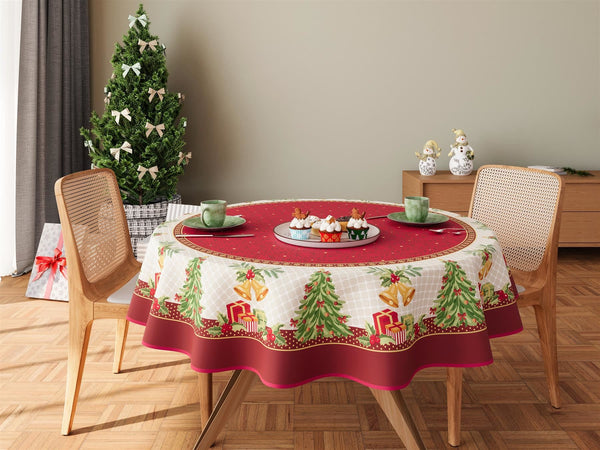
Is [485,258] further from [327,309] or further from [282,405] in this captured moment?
[282,405]

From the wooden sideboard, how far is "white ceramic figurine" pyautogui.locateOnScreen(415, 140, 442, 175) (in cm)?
15

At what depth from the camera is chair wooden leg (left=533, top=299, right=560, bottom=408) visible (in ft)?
6.70

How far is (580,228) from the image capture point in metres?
4.09

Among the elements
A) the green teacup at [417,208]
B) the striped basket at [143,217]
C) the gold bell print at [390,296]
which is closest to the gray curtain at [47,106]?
the striped basket at [143,217]

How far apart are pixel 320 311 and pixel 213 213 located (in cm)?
59

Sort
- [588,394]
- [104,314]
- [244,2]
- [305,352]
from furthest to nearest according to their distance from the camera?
[244,2] → [588,394] → [104,314] → [305,352]

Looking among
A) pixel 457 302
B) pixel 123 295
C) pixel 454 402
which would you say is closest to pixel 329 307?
pixel 457 302

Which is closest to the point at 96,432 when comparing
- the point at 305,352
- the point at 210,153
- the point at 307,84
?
the point at 305,352

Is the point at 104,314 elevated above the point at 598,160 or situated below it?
below

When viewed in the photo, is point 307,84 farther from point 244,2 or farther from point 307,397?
point 307,397

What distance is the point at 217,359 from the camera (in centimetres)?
140

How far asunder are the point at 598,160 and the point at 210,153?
125 inches

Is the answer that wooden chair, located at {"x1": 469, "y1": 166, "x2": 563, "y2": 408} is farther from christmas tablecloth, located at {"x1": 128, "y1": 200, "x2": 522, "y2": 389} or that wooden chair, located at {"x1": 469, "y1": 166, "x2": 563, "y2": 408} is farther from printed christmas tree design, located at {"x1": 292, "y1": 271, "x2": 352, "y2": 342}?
printed christmas tree design, located at {"x1": 292, "y1": 271, "x2": 352, "y2": 342}

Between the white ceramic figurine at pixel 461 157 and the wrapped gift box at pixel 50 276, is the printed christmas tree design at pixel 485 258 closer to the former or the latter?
the wrapped gift box at pixel 50 276
